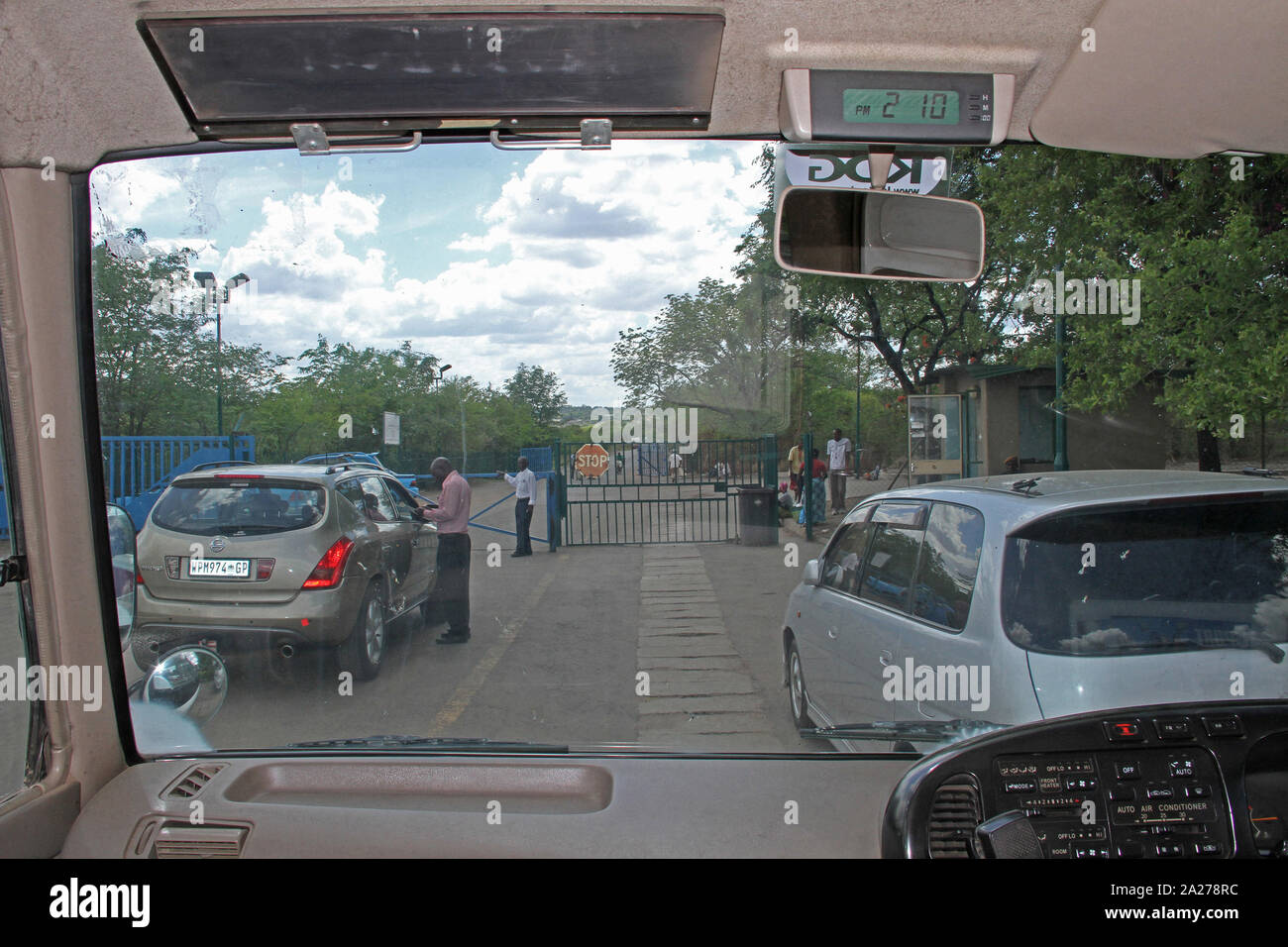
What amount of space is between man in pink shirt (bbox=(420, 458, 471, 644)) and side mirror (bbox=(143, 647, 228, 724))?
25.1 inches

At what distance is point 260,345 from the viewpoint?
2.33 meters

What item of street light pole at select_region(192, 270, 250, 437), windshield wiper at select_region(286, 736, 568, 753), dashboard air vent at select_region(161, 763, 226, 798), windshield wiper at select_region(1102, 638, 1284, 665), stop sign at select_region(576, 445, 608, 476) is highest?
street light pole at select_region(192, 270, 250, 437)

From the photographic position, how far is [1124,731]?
6.04ft

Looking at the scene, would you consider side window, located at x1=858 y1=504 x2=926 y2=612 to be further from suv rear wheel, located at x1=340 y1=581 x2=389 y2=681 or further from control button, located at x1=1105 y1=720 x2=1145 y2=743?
suv rear wheel, located at x1=340 y1=581 x2=389 y2=681

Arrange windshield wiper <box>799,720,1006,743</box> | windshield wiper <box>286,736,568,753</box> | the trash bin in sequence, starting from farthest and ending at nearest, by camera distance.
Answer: the trash bin
windshield wiper <box>286,736,568,753</box>
windshield wiper <box>799,720,1006,743</box>

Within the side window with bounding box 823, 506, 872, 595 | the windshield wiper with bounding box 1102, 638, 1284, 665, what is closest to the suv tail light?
the side window with bounding box 823, 506, 872, 595

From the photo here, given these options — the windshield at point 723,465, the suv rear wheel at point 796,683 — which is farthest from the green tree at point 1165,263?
the suv rear wheel at point 796,683

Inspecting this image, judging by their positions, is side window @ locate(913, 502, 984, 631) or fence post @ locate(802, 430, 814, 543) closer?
side window @ locate(913, 502, 984, 631)

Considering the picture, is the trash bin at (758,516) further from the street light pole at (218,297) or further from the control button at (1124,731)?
the street light pole at (218,297)

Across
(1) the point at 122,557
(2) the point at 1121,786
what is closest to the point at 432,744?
(1) the point at 122,557

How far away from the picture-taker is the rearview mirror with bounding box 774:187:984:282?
7.55ft

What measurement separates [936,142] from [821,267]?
421mm

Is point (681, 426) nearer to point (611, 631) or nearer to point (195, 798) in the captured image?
point (611, 631)
